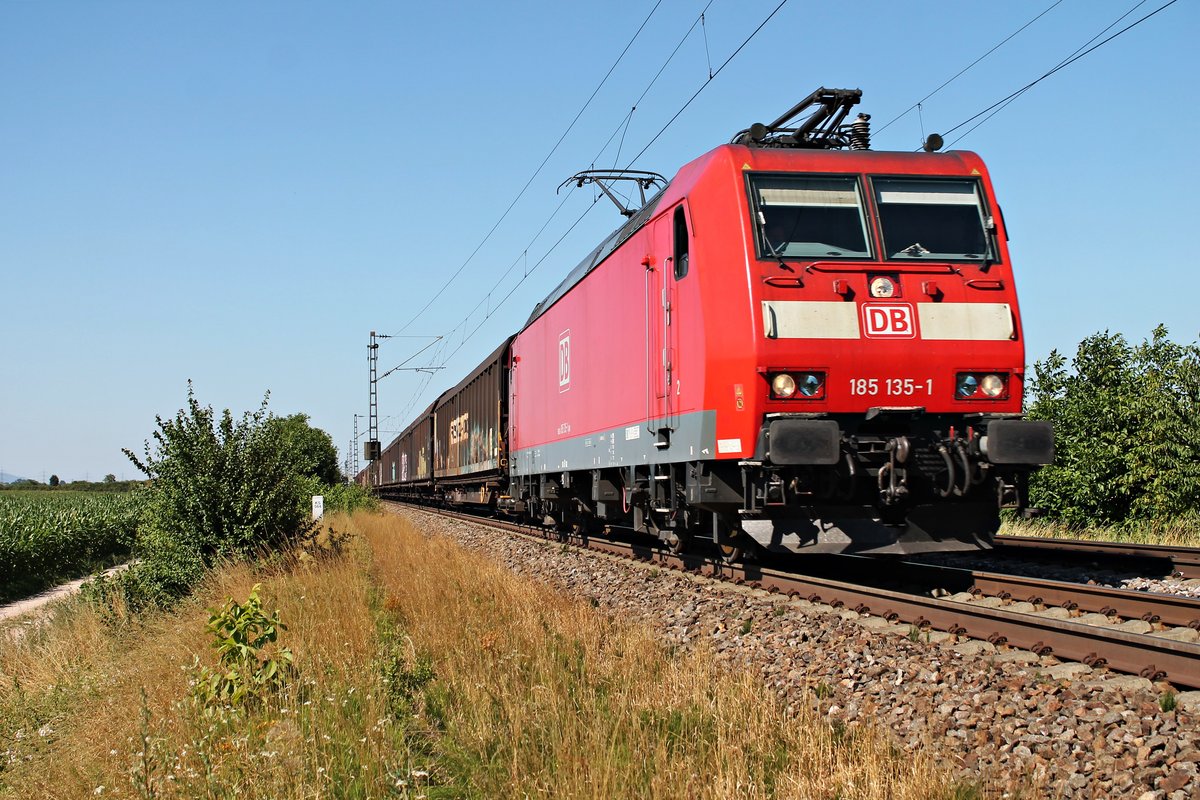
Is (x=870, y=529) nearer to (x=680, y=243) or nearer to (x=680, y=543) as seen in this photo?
(x=680, y=243)

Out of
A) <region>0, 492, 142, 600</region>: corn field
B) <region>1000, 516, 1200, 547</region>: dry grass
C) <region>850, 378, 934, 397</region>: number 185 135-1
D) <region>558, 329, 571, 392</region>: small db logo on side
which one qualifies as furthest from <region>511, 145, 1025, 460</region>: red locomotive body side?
<region>0, 492, 142, 600</region>: corn field

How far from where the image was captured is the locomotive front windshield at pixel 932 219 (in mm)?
8773

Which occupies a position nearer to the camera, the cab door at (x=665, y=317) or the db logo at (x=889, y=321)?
the db logo at (x=889, y=321)

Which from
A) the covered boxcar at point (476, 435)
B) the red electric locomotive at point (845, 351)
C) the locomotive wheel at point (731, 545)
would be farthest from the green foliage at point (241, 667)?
the covered boxcar at point (476, 435)

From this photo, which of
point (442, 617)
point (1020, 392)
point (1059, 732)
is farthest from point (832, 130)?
point (1059, 732)

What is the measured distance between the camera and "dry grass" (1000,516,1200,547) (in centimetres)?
1348

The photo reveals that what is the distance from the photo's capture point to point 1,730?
7.61m

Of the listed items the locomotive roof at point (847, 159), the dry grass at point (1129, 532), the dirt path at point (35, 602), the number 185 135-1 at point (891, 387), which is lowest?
the dirt path at point (35, 602)

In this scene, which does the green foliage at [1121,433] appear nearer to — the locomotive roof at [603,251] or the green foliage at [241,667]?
the locomotive roof at [603,251]

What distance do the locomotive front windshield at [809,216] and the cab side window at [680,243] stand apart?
1.00 metres

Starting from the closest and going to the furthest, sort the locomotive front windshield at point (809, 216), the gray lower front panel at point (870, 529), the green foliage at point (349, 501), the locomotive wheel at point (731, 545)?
the gray lower front panel at point (870, 529) → the locomotive front windshield at point (809, 216) → the locomotive wheel at point (731, 545) → the green foliage at point (349, 501)

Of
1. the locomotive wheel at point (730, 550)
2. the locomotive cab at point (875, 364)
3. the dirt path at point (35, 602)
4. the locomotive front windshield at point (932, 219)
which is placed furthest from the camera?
the dirt path at point (35, 602)

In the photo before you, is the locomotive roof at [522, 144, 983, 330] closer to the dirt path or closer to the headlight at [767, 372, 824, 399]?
the headlight at [767, 372, 824, 399]

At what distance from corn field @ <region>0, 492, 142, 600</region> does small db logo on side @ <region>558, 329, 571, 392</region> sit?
31.3 ft
